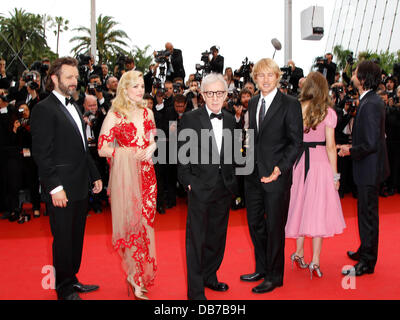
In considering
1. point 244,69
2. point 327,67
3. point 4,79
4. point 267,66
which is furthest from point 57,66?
point 327,67

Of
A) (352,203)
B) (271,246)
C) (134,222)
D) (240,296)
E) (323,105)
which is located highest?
(323,105)

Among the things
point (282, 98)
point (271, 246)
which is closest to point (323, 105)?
point (282, 98)

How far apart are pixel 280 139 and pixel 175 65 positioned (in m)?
5.60

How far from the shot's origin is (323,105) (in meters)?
3.45

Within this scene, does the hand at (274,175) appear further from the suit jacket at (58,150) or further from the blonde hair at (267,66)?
the suit jacket at (58,150)

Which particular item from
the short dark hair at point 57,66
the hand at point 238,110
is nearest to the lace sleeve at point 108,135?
the short dark hair at point 57,66

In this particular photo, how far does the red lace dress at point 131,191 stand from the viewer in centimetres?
304

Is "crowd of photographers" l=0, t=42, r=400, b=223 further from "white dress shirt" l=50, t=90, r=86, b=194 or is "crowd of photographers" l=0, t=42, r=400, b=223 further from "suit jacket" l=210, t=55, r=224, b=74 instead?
"white dress shirt" l=50, t=90, r=86, b=194

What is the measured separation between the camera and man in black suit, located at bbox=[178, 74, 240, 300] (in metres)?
3.05

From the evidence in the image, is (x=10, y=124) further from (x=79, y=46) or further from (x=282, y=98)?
(x=79, y=46)

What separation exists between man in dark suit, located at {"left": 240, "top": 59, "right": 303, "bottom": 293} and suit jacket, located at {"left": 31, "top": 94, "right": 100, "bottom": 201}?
1.30 meters

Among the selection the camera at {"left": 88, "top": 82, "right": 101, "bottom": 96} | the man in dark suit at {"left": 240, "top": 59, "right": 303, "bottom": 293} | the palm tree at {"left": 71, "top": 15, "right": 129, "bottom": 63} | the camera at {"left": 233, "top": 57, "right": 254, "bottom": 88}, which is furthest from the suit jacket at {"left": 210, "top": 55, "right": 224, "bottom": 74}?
the palm tree at {"left": 71, "top": 15, "right": 129, "bottom": 63}

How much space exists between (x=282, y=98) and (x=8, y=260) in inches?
118

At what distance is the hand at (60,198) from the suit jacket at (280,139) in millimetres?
1424
